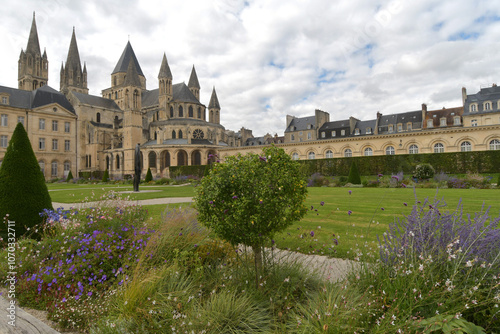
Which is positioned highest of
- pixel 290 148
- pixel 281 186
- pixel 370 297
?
pixel 290 148

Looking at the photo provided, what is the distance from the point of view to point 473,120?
36625 mm

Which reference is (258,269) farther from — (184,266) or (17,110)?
(17,110)

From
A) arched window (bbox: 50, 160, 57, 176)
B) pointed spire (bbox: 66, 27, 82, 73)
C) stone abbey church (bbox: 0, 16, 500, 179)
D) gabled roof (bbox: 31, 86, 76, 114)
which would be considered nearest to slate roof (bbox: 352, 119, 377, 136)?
stone abbey church (bbox: 0, 16, 500, 179)

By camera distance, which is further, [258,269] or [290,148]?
[290,148]

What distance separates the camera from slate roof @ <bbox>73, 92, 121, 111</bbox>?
51750 millimetres

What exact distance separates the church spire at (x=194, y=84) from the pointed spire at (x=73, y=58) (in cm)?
2386

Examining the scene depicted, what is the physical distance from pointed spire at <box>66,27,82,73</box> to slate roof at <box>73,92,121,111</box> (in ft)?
34.5

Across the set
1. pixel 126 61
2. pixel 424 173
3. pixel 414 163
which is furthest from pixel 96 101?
pixel 424 173

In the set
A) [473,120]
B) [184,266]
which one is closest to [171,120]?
[473,120]

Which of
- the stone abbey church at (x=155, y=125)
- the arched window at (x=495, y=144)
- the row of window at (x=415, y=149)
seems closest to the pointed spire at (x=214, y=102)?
the stone abbey church at (x=155, y=125)

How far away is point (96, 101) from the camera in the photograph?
54.0 metres

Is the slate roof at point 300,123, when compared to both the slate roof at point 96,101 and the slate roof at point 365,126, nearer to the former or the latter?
the slate roof at point 365,126

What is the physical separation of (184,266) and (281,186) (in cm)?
181

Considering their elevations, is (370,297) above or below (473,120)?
below
